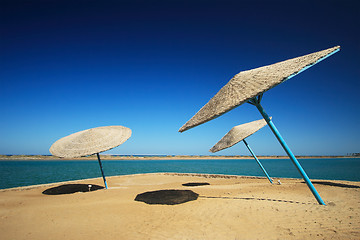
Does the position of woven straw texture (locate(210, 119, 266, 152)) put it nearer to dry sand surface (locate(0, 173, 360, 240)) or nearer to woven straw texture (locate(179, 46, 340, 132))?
dry sand surface (locate(0, 173, 360, 240))

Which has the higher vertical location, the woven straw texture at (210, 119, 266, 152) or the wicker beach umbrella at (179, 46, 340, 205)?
the wicker beach umbrella at (179, 46, 340, 205)

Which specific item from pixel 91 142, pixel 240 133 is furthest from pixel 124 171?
pixel 240 133

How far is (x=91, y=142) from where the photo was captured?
11.1 meters

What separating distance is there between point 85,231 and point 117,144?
5.91 meters

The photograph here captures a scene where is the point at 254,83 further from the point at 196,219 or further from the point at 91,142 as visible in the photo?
the point at 91,142

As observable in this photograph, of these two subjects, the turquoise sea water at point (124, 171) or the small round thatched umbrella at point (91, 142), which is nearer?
the small round thatched umbrella at point (91, 142)

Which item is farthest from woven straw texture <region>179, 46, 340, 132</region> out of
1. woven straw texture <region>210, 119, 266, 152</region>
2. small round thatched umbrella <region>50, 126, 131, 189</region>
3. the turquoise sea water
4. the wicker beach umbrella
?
the turquoise sea water

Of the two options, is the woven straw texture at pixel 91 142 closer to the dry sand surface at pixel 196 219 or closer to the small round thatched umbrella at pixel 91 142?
the small round thatched umbrella at pixel 91 142

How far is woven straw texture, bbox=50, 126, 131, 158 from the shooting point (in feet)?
33.8

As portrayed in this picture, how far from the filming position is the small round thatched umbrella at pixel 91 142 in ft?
33.8

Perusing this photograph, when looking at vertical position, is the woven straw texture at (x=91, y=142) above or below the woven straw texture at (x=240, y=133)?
above

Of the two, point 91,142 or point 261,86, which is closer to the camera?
point 261,86

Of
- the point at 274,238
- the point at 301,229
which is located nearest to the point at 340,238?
the point at 301,229

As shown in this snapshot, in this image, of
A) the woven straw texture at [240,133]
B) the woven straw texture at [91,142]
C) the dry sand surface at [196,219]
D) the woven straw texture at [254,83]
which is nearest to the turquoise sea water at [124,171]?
the woven straw texture at [91,142]
